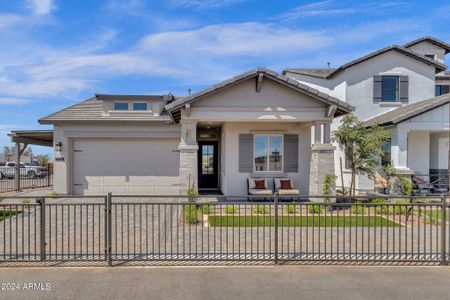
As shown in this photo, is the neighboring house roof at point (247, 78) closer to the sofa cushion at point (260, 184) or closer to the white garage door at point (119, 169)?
the sofa cushion at point (260, 184)

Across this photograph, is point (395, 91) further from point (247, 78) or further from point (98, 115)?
point (98, 115)

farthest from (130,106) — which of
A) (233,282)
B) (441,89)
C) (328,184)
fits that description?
(441,89)

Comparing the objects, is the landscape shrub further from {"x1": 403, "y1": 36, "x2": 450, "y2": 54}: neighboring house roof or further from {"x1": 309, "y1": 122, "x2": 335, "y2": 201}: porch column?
{"x1": 403, "y1": 36, "x2": 450, "y2": 54}: neighboring house roof

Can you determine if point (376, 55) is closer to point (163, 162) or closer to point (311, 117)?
point (311, 117)

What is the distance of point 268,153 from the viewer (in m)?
15.3

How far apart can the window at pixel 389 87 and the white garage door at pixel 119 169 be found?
38.0ft

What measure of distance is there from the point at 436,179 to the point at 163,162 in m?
13.1

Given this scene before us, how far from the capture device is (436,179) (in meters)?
17.4

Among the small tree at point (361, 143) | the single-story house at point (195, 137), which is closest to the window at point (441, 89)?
the small tree at point (361, 143)

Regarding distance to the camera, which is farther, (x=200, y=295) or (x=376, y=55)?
(x=376, y=55)

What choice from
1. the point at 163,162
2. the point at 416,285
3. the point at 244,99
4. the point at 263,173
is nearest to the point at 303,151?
the point at 263,173

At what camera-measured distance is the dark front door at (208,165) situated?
64.1ft

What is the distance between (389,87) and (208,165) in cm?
1050

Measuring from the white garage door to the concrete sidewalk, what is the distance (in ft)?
34.8
